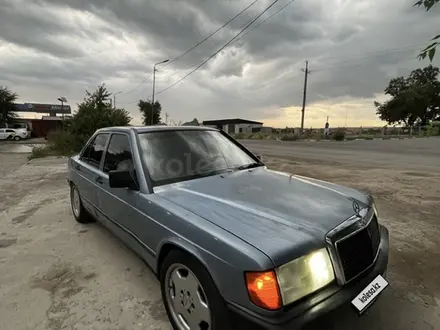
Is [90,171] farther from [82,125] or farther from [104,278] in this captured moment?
[82,125]

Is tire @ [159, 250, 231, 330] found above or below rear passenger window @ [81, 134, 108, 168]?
below

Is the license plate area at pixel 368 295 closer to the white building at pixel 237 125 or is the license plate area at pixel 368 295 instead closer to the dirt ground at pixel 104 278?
the dirt ground at pixel 104 278

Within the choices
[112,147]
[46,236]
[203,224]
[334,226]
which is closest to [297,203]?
[334,226]

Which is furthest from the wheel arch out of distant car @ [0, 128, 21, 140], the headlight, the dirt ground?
distant car @ [0, 128, 21, 140]

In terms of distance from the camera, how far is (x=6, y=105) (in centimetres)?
4312

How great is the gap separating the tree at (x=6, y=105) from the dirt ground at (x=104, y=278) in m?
47.2

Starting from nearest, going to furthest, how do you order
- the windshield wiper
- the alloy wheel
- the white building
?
the alloy wheel → the windshield wiper → the white building

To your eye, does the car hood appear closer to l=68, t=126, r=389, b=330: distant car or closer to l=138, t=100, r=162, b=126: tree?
l=68, t=126, r=389, b=330: distant car

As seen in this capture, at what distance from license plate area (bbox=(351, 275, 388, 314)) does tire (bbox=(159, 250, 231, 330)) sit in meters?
0.73

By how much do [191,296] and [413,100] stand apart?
61.4m

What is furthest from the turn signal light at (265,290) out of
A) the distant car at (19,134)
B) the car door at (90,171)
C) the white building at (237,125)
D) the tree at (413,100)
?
the tree at (413,100)

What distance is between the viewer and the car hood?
1629 mm

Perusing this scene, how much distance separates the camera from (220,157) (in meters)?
3.08

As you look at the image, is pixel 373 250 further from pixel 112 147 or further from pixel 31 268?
pixel 31 268
